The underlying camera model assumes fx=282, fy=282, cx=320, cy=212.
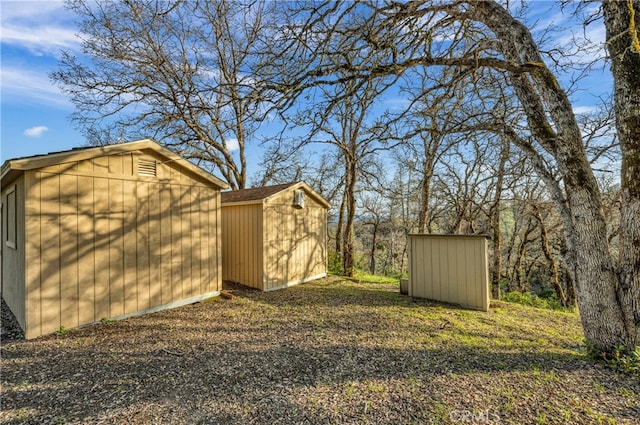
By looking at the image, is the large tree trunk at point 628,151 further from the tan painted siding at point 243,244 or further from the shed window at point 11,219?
the shed window at point 11,219

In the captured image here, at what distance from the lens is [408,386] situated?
267 centimetres

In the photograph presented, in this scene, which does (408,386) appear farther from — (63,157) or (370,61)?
(63,157)

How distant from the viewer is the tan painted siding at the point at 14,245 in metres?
4.00

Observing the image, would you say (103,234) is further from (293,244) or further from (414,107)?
(414,107)

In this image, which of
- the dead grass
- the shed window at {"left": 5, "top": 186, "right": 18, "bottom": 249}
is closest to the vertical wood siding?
the dead grass

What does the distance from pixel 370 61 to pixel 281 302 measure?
4.73 meters

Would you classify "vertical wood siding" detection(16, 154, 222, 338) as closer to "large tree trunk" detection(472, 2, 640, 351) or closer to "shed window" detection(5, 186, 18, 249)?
"shed window" detection(5, 186, 18, 249)

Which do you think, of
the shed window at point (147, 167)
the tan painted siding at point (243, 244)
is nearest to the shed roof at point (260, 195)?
the tan painted siding at point (243, 244)

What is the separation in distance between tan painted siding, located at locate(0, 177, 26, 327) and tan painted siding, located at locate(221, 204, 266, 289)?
12.9 feet

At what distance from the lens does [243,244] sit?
23.9 ft

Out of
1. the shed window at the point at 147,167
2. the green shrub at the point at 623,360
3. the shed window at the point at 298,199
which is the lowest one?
the green shrub at the point at 623,360

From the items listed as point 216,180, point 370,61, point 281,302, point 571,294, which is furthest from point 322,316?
point 571,294

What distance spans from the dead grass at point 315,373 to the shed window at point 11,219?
179cm

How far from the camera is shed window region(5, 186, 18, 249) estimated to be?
14.5 feet
